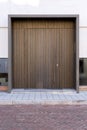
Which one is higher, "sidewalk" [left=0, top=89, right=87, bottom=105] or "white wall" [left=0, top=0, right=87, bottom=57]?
"white wall" [left=0, top=0, right=87, bottom=57]

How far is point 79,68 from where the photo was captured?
13.6 m

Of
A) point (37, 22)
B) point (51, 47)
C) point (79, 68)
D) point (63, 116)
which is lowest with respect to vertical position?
point (63, 116)

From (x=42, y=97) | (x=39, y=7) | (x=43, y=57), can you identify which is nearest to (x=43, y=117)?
(x=42, y=97)

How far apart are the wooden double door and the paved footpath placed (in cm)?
332

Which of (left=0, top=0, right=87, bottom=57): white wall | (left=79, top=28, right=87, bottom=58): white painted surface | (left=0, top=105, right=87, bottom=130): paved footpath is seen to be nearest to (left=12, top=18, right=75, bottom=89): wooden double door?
(left=79, top=28, right=87, bottom=58): white painted surface

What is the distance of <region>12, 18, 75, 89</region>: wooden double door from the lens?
14133 mm

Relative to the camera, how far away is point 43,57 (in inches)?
557

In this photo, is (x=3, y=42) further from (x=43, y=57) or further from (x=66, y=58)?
(x=66, y=58)

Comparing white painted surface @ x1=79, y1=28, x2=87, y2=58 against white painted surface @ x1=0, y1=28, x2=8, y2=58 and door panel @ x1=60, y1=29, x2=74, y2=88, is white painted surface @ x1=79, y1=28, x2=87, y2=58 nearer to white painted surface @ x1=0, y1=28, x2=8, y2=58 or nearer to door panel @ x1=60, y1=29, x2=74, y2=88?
door panel @ x1=60, y1=29, x2=74, y2=88

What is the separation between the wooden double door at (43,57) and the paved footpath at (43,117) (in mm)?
3317

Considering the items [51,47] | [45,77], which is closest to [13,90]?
[45,77]

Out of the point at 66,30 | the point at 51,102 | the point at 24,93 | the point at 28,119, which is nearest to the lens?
the point at 28,119

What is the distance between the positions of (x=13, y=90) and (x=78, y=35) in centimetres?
378

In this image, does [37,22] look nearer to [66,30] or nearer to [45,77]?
[66,30]
